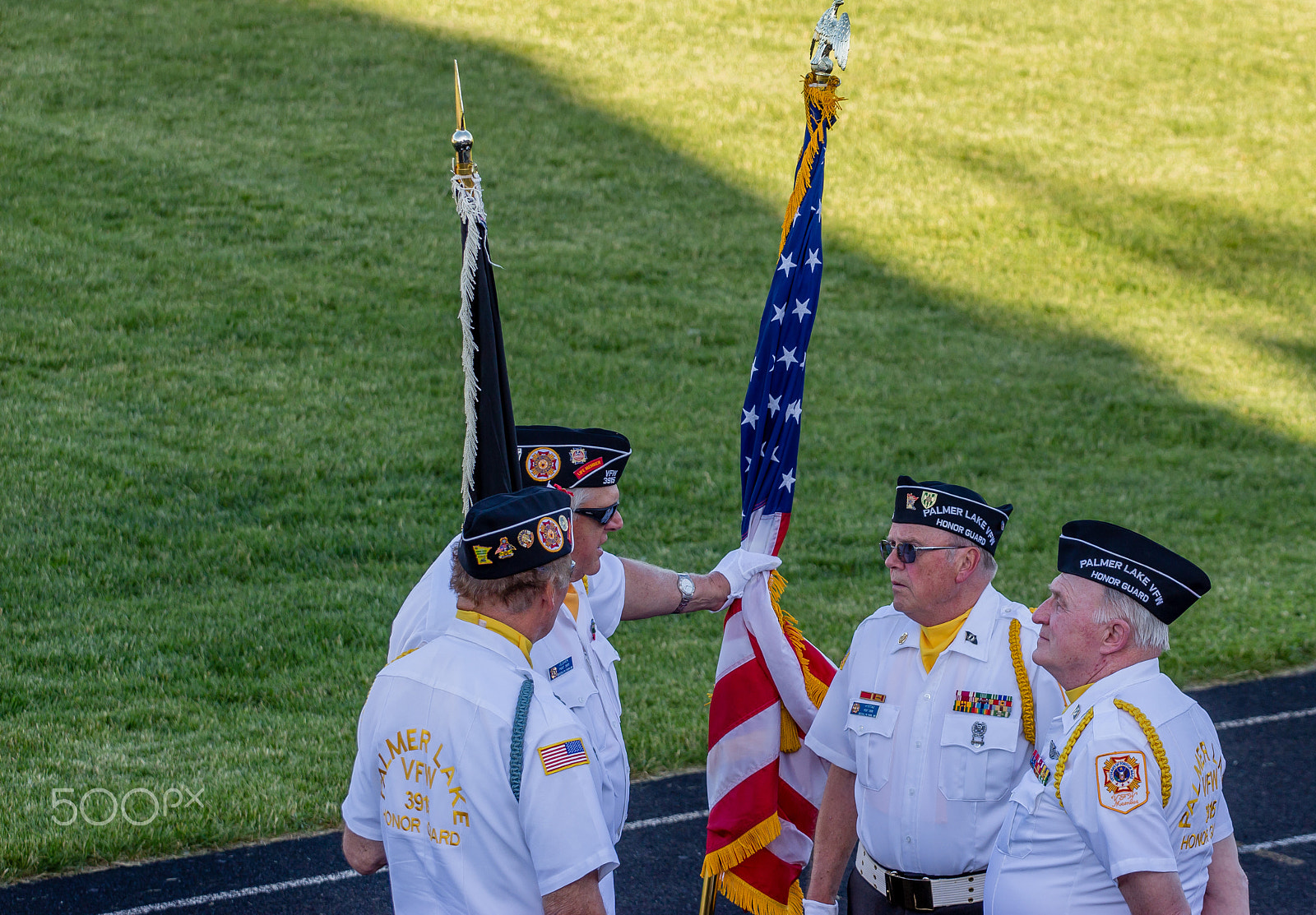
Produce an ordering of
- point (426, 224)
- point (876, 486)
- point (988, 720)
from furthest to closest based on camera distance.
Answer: point (426, 224)
point (876, 486)
point (988, 720)

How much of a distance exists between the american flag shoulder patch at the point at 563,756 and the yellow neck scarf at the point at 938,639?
1.69m

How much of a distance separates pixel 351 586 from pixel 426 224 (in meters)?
9.31

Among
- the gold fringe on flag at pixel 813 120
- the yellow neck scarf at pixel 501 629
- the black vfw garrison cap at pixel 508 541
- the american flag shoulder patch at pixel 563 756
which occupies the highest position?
the gold fringe on flag at pixel 813 120

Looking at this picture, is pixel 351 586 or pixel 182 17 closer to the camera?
pixel 351 586

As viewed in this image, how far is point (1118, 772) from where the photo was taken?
134 inches

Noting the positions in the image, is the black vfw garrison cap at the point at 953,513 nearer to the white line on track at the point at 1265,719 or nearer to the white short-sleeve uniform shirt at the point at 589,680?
the white short-sleeve uniform shirt at the point at 589,680

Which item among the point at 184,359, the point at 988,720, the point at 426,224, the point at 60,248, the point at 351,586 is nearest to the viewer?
the point at 988,720

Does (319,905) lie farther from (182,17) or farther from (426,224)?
(182,17)

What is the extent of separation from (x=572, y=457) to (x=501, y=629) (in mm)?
1452

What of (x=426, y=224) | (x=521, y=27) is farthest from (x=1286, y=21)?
(x=426, y=224)

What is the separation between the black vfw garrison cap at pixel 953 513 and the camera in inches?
177

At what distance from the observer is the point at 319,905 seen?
6156mm

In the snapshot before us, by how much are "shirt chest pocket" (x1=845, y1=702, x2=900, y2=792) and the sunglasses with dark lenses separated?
43.5 inches

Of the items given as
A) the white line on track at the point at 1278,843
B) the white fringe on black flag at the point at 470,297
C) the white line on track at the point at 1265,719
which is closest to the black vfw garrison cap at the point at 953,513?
the white fringe on black flag at the point at 470,297
